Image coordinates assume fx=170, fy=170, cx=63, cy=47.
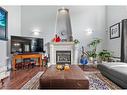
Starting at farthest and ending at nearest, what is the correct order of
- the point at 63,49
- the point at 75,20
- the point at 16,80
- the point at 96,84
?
the point at 75,20 < the point at 63,49 < the point at 16,80 < the point at 96,84

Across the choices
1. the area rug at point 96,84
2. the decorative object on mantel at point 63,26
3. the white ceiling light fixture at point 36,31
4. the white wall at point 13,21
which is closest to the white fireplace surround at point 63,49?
the decorative object on mantel at point 63,26

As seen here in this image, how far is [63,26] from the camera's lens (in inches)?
327

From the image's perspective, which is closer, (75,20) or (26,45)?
(26,45)

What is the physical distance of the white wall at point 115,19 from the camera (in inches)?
253

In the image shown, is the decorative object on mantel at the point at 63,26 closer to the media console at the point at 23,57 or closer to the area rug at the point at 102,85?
the media console at the point at 23,57

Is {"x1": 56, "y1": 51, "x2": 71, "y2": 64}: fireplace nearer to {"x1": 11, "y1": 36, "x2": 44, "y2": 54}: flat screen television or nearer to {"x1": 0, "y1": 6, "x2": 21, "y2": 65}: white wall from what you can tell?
{"x1": 11, "y1": 36, "x2": 44, "y2": 54}: flat screen television

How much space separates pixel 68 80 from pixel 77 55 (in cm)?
520

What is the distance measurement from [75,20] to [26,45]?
2.63m

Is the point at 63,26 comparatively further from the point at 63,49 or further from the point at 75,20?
the point at 63,49

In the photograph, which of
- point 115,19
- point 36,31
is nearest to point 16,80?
point 36,31

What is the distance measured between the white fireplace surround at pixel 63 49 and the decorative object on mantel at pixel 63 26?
0.42 metres

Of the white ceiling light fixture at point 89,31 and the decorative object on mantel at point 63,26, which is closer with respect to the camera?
the white ceiling light fixture at point 89,31

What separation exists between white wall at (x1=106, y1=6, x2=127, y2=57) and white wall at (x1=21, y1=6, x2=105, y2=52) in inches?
15.8

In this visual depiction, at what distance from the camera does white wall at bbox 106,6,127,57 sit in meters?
6.42
